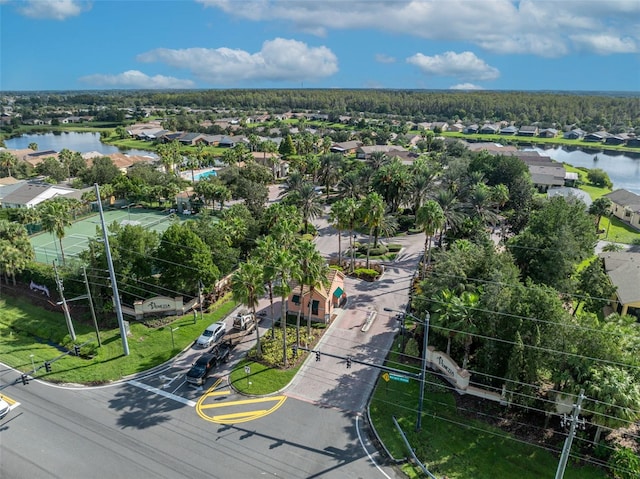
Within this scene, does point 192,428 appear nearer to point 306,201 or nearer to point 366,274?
point 366,274

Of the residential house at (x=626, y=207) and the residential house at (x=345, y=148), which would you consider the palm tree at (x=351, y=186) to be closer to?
the residential house at (x=626, y=207)

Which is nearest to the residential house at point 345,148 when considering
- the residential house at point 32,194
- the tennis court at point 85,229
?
the tennis court at point 85,229

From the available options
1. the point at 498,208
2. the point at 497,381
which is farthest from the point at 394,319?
the point at 498,208

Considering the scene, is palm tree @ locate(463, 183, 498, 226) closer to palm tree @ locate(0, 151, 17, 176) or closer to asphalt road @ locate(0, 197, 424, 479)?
asphalt road @ locate(0, 197, 424, 479)

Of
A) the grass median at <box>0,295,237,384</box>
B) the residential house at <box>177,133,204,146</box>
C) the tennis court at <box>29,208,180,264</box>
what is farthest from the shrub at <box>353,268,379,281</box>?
the residential house at <box>177,133,204,146</box>

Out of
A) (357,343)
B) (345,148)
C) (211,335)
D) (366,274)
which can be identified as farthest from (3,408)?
(345,148)

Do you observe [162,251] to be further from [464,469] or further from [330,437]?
[464,469]

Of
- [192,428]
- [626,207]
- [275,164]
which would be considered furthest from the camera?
[275,164]
